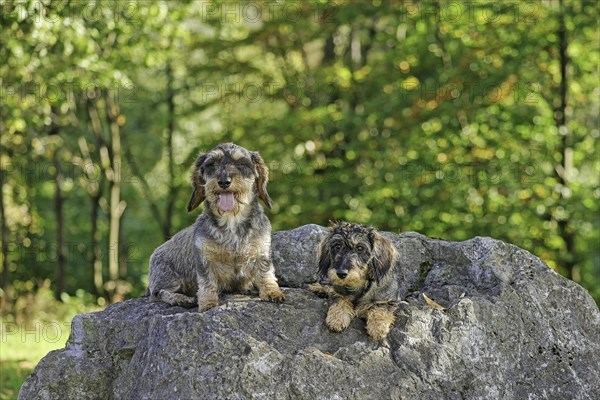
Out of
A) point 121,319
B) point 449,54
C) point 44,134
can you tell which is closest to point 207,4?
point 44,134

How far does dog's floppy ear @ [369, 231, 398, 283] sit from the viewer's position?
737cm

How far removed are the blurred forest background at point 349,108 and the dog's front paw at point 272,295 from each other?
25.0ft

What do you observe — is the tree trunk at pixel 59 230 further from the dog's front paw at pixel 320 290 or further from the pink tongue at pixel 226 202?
the dog's front paw at pixel 320 290

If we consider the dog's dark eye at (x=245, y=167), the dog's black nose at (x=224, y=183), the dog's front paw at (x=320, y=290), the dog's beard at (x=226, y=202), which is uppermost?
the dog's dark eye at (x=245, y=167)

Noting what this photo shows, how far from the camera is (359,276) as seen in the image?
718cm

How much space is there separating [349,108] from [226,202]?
14.5 m

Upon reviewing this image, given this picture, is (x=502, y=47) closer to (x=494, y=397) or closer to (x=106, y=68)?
(x=106, y=68)

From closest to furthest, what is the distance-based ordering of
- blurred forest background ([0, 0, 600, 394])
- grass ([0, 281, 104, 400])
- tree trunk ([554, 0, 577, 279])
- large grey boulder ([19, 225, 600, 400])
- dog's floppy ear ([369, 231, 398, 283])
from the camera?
large grey boulder ([19, 225, 600, 400]), dog's floppy ear ([369, 231, 398, 283]), grass ([0, 281, 104, 400]), blurred forest background ([0, 0, 600, 394]), tree trunk ([554, 0, 577, 279])

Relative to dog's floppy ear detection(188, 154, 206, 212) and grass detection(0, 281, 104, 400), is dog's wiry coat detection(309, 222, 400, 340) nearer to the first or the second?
dog's floppy ear detection(188, 154, 206, 212)

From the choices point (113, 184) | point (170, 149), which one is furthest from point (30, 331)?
point (170, 149)

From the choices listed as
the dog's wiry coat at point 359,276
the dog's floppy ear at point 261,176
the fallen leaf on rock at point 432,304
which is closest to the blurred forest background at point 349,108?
the dog's floppy ear at point 261,176

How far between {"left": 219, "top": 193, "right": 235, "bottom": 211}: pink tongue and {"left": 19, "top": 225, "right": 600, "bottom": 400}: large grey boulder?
86cm

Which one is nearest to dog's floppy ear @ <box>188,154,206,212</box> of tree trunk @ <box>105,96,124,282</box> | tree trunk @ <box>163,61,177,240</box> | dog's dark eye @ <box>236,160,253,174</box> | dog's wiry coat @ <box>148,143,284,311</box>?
dog's wiry coat @ <box>148,143,284,311</box>

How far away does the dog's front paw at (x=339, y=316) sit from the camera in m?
7.13
